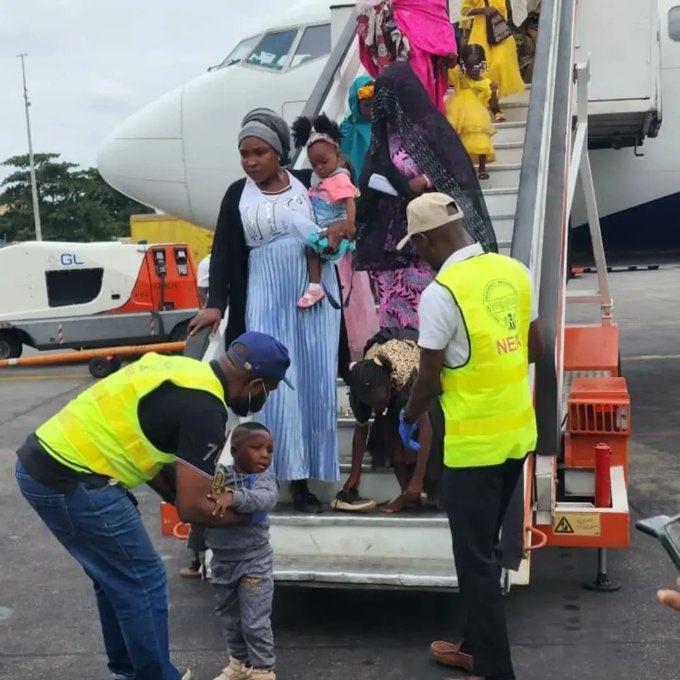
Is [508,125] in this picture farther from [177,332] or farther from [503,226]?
[177,332]

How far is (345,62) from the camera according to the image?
269 inches

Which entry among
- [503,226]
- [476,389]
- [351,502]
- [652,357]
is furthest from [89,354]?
[476,389]

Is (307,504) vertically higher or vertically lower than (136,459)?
lower

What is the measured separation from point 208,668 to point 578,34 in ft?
17.4

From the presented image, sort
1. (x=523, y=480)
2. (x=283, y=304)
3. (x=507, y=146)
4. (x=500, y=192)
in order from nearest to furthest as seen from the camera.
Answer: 1. (x=523, y=480)
2. (x=283, y=304)
3. (x=500, y=192)
4. (x=507, y=146)

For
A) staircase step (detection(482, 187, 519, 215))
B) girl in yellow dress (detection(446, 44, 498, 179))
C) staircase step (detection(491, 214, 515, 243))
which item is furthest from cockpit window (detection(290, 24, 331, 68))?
staircase step (detection(491, 214, 515, 243))

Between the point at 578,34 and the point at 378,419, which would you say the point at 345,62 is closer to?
the point at 578,34

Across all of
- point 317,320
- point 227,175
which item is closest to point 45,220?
point 227,175

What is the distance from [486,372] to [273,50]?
6731mm

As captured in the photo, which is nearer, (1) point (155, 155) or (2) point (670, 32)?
(2) point (670, 32)

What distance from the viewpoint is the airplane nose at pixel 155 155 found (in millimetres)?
9562

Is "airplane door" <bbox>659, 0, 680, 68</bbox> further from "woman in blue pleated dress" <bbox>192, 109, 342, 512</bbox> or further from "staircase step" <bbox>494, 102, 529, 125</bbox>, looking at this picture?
"woman in blue pleated dress" <bbox>192, 109, 342, 512</bbox>

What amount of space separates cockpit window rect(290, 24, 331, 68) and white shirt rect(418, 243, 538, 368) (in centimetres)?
629

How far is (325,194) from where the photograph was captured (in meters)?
4.95
